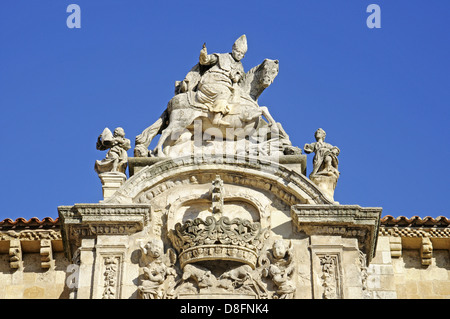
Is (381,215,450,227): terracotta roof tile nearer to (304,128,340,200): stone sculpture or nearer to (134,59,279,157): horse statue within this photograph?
(304,128,340,200): stone sculpture

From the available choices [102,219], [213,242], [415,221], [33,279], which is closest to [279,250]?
[213,242]

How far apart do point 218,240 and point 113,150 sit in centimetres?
278

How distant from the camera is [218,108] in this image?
23906 mm

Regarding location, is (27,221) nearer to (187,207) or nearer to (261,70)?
(187,207)

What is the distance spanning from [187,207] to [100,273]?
1.97 m

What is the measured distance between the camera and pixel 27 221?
24047 millimetres

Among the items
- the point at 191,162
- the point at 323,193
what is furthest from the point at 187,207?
the point at 323,193

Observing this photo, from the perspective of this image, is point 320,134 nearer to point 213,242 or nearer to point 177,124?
point 177,124

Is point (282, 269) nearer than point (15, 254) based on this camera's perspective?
Yes

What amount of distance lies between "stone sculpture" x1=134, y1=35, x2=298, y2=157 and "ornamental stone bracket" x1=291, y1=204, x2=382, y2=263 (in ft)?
5.19

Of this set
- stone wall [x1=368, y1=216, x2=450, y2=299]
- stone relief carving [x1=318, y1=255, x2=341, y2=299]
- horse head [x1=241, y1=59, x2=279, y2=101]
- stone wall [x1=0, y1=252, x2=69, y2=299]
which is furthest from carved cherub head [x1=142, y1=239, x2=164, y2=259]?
stone wall [x1=368, y1=216, x2=450, y2=299]

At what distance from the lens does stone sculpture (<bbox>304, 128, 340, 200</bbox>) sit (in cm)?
2303

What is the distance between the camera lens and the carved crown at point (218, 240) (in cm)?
2194

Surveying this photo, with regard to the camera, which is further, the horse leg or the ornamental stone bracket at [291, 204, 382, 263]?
the horse leg
